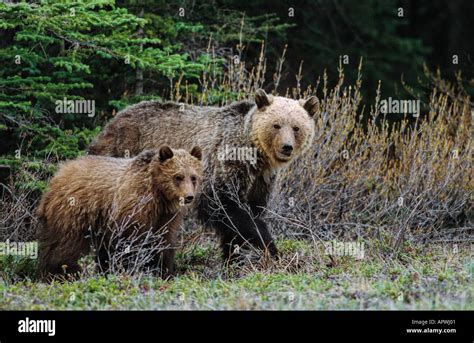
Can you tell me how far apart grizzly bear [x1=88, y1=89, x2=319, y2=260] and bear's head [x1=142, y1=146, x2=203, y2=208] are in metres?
0.70

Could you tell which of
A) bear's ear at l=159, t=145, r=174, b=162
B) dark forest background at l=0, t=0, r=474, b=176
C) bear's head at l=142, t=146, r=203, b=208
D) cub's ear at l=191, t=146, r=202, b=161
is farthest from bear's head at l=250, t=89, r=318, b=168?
dark forest background at l=0, t=0, r=474, b=176

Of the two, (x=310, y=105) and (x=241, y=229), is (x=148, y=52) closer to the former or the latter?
(x=310, y=105)

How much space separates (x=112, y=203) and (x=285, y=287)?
6.89 feet

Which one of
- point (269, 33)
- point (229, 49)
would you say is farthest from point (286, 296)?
point (269, 33)

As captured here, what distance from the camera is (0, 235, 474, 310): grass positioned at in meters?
7.31

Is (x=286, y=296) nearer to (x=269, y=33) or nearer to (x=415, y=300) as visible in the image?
(x=415, y=300)

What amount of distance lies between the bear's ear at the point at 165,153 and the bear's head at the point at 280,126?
4.35ft

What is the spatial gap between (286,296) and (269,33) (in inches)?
372

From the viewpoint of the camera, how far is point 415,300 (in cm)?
738

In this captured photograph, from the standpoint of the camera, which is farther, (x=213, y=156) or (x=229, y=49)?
(x=229, y=49)

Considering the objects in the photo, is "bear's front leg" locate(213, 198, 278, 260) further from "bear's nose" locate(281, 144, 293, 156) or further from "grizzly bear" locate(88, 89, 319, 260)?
"bear's nose" locate(281, 144, 293, 156)
